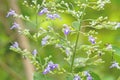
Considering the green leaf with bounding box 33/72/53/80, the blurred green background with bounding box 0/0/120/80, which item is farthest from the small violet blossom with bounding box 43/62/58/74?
the blurred green background with bounding box 0/0/120/80

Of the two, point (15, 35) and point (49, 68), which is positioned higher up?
point (15, 35)

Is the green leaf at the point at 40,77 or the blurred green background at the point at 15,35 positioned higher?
the blurred green background at the point at 15,35

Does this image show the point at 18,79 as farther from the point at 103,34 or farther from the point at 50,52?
the point at 103,34

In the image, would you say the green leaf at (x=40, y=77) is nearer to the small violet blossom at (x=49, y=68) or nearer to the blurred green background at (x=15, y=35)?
the small violet blossom at (x=49, y=68)

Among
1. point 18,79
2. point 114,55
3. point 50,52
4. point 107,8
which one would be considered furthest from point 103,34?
point 114,55

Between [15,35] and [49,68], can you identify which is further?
[15,35]

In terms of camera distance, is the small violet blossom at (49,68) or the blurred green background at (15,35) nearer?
the small violet blossom at (49,68)

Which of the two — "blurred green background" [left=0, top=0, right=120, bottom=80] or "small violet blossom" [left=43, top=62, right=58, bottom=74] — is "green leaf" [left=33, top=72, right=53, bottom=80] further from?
"blurred green background" [left=0, top=0, right=120, bottom=80]

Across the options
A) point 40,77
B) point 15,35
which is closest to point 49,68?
point 40,77

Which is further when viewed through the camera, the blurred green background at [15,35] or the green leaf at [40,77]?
the blurred green background at [15,35]

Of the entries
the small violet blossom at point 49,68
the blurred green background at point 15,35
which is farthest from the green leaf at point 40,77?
the blurred green background at point 15,35

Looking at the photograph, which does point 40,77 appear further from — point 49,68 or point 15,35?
point 15,35
